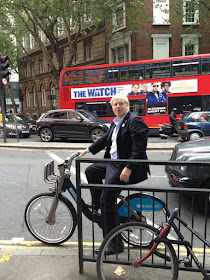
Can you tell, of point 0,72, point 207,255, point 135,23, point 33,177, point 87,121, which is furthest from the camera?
point 135,23

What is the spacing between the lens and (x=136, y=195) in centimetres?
291

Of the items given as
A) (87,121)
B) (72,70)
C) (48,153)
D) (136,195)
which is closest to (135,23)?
(72,70)

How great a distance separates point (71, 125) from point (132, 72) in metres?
5.03

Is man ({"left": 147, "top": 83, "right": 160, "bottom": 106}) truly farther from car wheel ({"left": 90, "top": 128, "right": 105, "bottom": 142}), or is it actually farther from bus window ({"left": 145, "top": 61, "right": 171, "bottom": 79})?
car wheel ({"left": 90, "top": 128, "right": 105, "bottom": 142})

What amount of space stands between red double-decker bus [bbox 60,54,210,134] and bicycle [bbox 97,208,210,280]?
14.3m

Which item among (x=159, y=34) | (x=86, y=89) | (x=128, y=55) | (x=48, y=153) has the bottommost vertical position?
(x=48, y=153)

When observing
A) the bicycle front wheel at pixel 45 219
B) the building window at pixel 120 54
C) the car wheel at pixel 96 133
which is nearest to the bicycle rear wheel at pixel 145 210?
the bicycle front wheel at pixel 45 219

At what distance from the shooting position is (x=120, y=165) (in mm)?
2971

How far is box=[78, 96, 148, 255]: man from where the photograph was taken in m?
2.84

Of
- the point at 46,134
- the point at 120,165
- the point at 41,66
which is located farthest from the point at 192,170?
the point at 41,66

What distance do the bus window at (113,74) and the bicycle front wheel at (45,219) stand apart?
14.3 metres

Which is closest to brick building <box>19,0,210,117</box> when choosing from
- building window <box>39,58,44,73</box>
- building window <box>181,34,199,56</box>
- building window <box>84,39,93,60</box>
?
building window <box>181,34,199,56</box>

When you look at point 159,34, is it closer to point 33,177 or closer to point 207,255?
point 33,177

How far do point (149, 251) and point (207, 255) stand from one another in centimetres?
99
